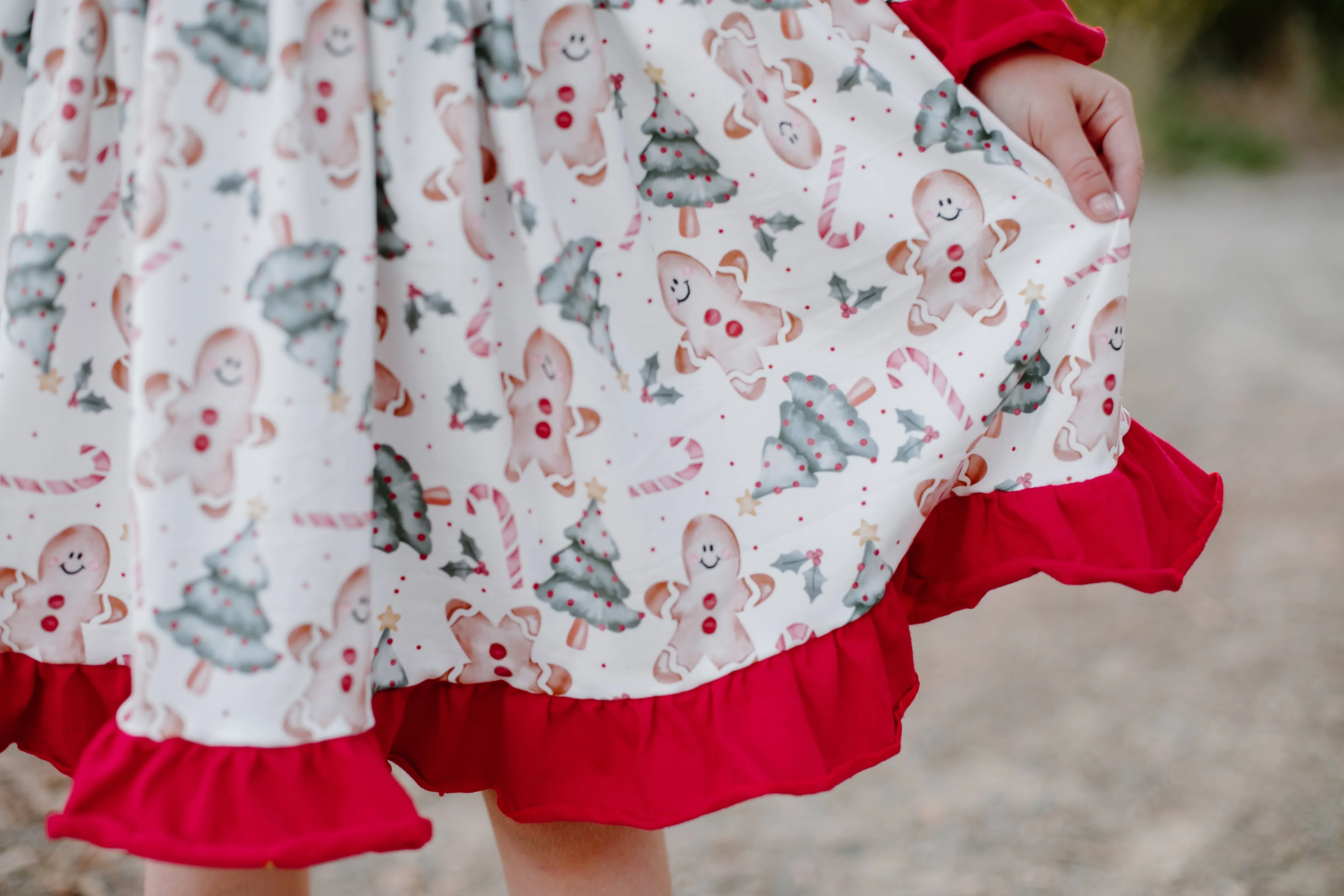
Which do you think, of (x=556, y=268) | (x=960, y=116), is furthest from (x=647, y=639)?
(x=960, y=116)

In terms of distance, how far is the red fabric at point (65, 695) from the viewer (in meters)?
0.54

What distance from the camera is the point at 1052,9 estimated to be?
2.08 feet

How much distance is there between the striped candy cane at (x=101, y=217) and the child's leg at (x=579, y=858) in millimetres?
357

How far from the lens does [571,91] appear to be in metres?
0.52

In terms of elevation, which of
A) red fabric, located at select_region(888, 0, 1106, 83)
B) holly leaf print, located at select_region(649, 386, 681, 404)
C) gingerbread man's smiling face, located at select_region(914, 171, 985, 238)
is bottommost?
holly leaf print, located at select_region(649, 386, 681, 404)

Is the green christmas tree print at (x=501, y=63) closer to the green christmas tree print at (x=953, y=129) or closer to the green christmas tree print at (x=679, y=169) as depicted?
the green christmas tree print at (x=679, y=169)

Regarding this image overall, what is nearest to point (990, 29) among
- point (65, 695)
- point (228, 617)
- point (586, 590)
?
point (586, 590)

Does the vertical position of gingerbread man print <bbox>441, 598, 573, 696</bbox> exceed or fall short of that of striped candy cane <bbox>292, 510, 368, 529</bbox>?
it falls short

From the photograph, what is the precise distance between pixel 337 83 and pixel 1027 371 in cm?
39

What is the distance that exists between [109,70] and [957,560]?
1.64ft

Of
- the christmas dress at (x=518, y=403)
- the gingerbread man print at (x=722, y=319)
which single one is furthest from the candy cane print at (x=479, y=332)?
the gingerbread man print at (x=722, y=319)

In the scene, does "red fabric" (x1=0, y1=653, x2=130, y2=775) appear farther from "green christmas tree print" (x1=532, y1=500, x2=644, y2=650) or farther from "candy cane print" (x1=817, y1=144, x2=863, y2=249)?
"candy cane print" (x1=817, y1=144, x2=863, y2=249)

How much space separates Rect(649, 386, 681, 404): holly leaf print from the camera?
1.83 ft

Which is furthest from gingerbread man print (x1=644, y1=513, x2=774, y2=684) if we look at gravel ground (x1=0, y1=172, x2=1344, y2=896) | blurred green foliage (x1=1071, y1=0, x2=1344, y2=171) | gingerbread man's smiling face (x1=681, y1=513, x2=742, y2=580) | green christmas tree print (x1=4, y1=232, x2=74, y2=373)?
blurred green foliage (x1=1071, y1=0, x2=1344, y2=171)
